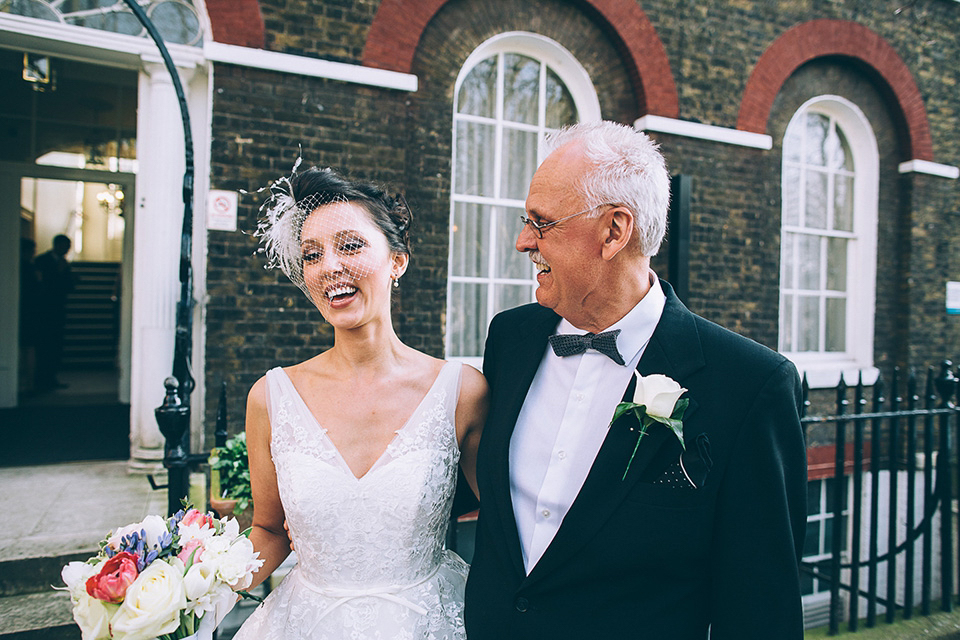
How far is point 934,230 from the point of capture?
7.84 metres

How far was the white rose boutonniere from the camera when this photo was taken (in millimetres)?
1526

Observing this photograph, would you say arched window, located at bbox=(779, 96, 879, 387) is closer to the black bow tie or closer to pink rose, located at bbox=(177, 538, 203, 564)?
the black bow tie

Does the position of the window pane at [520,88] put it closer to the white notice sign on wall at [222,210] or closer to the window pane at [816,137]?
the white notice sign on wall at [222,210]

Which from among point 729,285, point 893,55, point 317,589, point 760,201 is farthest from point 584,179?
point 893,55

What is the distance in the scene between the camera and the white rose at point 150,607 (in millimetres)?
1412

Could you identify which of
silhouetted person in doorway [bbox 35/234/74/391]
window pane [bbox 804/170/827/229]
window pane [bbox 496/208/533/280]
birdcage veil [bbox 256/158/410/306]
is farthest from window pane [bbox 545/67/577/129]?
silhouetted person in doorway [bbox 35/234/74/391]

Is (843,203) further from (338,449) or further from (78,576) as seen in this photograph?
→ (78,576)

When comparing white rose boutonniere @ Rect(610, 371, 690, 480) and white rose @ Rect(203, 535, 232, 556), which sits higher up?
white rose boutonniere @ Rect(610, 371, 690, 480)

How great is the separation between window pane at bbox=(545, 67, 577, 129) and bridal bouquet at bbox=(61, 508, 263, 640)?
18.3 feet

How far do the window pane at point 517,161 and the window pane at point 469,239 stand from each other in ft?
1.15

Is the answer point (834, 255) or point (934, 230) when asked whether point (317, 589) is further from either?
point (934, 230)

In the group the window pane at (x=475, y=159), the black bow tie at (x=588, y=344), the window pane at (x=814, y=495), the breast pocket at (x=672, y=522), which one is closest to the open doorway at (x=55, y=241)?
the window pane at (x=475, y=159)

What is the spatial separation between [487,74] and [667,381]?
17.3 feet

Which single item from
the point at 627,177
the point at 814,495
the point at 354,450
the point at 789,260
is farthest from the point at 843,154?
the point at 354,450
